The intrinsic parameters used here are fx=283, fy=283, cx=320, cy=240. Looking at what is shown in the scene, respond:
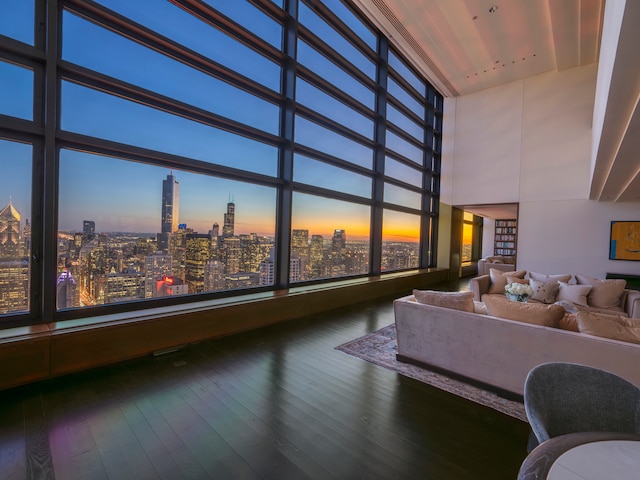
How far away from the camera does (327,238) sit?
575cm

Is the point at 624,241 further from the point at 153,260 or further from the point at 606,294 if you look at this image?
the point at 153,260

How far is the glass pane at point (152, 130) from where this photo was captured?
2.87m

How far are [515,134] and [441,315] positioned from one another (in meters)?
7.70

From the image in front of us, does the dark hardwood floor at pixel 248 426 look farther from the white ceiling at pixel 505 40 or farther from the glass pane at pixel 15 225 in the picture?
the white ceiling at pixel 505 40

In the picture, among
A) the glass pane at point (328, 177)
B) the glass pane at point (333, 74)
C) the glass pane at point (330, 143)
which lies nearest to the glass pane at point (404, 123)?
the glass pane at point (333, 74)

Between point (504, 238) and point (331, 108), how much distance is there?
425 inches

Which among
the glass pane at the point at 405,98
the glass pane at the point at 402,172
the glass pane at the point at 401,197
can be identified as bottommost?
the glass pane at the point at 401,197

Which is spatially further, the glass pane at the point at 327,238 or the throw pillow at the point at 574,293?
the glass pane at the point at 327,238

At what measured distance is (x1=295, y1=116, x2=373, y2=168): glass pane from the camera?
503 cm

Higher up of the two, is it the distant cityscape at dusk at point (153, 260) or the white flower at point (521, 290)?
the distant cityscape at dusk at point (153, 260)

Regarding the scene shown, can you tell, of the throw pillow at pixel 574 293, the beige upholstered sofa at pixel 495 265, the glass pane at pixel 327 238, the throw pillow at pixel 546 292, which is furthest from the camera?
the beige upholstered sofa at pixel 495 265

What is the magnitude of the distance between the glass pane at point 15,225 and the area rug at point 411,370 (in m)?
3.17

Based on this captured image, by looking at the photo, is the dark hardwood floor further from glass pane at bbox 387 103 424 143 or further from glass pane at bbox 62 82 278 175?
glass pane at bbox 387 103 424 143

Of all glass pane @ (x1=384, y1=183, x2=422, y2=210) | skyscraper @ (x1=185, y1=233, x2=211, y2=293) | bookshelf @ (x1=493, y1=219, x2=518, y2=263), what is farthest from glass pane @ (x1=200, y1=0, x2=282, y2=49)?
bookshelf @ (x1=493, y1=219, x2=518, y2=263)
